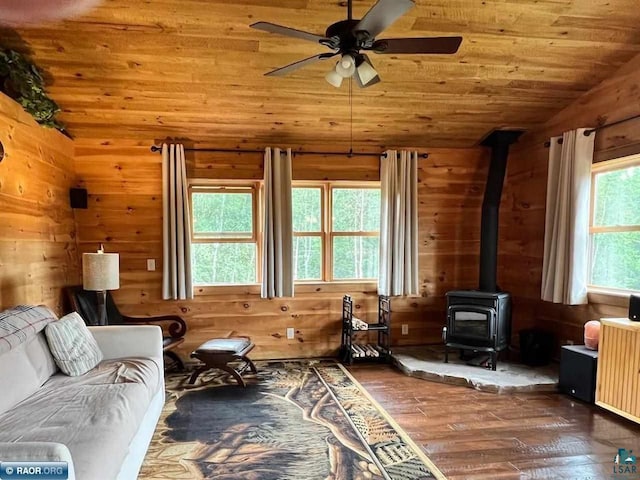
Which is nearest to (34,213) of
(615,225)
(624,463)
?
(624,463)

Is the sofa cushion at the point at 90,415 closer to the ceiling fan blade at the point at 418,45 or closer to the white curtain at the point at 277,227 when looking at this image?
the white curtain at the point at 277,227

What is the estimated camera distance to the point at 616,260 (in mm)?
3590

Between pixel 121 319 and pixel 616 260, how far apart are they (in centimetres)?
472

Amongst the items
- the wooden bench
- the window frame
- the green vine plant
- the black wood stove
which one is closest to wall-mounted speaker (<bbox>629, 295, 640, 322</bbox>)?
the black wood stove

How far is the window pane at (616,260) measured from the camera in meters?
3.42

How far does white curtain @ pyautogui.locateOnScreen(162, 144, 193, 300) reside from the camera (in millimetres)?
4012

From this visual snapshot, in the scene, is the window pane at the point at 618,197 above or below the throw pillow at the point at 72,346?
above

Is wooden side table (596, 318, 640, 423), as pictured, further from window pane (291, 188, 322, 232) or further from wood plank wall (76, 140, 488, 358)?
window pane (291, 188, 322, 232)

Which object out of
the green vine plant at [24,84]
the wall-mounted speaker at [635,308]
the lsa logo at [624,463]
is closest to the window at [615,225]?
the wall-mounted speaker at [635,308]

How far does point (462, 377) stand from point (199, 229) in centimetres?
305

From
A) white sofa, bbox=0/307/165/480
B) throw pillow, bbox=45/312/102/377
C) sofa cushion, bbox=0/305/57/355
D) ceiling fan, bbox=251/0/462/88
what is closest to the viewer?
white sofa, bbox=0/307/165/480

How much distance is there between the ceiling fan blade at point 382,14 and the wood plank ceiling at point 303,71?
900 mm

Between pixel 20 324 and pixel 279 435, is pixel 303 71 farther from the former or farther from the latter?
pixel 279 435

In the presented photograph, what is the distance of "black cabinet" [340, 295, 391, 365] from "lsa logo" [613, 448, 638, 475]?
7.06 feet
